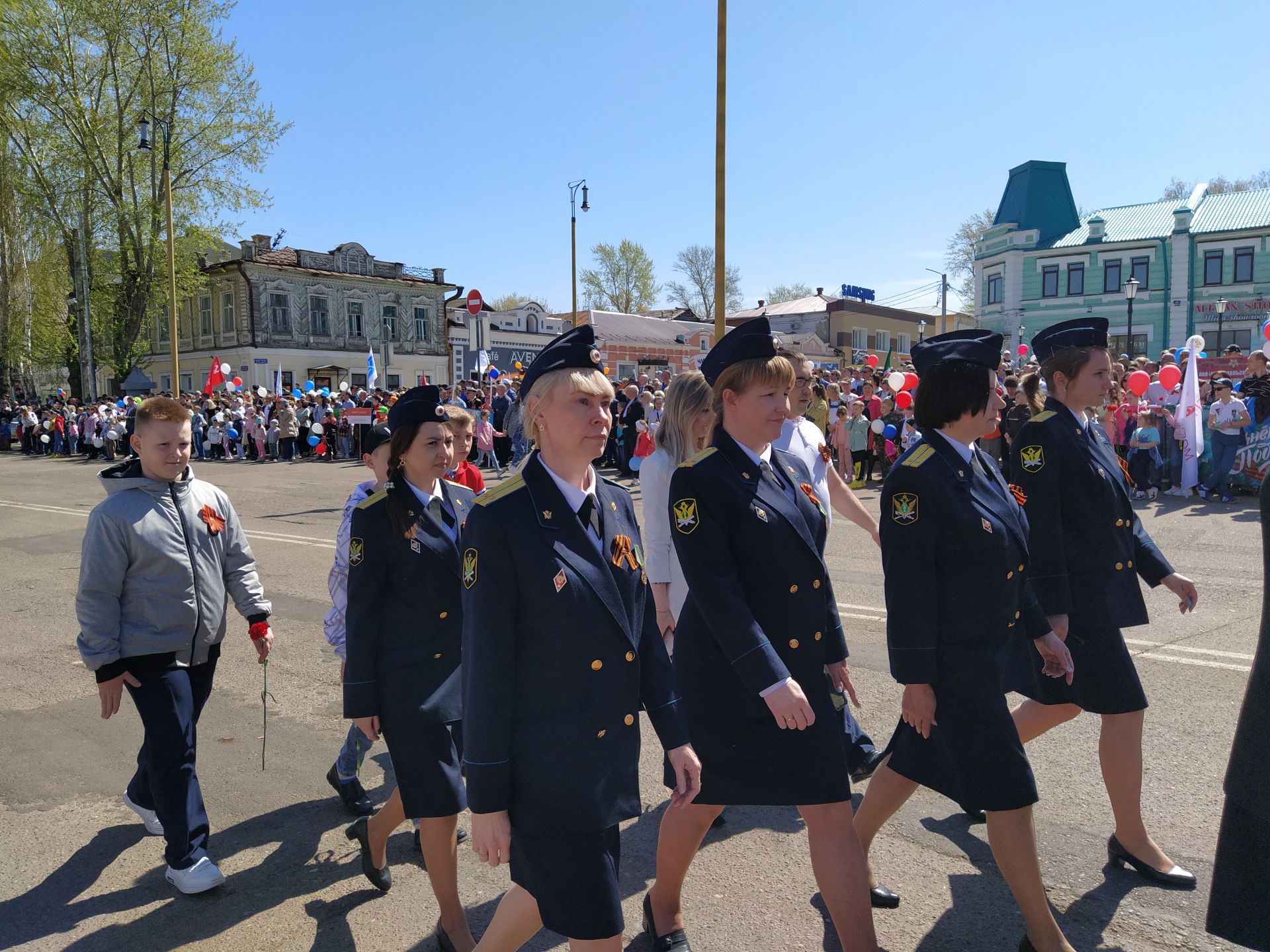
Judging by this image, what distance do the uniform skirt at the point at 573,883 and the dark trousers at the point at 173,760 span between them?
1994mm

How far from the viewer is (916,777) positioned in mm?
3070

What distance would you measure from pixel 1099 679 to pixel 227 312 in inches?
1989

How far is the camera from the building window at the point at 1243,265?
4134 centimetres

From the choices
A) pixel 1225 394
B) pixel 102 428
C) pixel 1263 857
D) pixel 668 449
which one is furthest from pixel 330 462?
pixel 1263 857

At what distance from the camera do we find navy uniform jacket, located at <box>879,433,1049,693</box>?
9.36 ft

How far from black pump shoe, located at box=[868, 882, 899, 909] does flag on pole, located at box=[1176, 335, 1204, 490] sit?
12506 mm

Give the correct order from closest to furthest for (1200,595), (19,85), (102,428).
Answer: (1200,595) < (102,428) < (19,85)

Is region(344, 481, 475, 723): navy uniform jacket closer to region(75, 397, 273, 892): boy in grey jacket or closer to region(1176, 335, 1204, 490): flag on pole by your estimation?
region(75, 397, 273, 892): boy in grey jacket

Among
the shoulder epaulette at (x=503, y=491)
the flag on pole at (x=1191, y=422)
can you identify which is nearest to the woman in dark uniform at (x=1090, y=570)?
the shoulder epaulette at (x=503, y=491)

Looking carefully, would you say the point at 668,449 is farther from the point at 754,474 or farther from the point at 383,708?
the point at 383,708

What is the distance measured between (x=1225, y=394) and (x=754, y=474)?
Answer: 13542 millimetres

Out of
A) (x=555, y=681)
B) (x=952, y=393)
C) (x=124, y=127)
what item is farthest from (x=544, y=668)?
(x=124, y=127)

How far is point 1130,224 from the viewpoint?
149 feet

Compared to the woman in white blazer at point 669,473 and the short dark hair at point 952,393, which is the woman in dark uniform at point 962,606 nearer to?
the short dark hair at point 952,393
